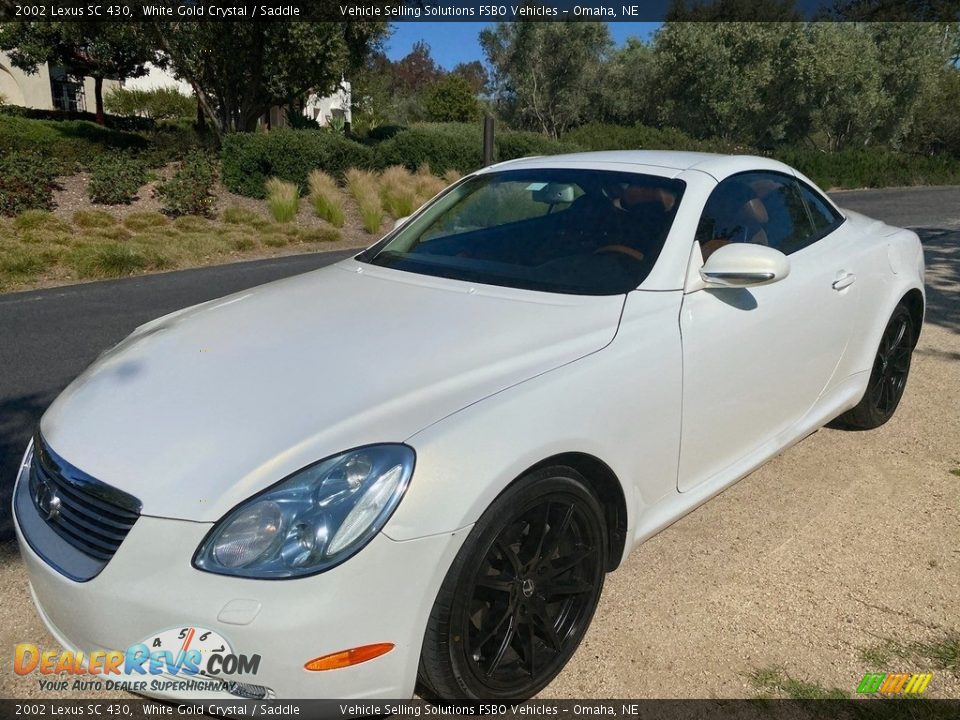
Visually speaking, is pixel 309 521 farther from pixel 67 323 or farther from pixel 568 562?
pixel 67 323

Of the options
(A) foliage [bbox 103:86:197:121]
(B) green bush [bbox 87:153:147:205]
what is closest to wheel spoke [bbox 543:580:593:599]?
(B) green bush [bbox 87:153:147:205]

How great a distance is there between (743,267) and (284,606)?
78.1 inches

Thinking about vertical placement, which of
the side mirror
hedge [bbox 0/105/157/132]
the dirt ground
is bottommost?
the dirt ground

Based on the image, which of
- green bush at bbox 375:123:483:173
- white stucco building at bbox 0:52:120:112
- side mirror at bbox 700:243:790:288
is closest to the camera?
side mirror at bbox 700:243:790:288

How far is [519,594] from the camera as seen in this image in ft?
7.80

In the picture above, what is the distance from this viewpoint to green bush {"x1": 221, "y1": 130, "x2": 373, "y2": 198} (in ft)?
54.5

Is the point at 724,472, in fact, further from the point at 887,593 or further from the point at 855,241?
the point at 855,241

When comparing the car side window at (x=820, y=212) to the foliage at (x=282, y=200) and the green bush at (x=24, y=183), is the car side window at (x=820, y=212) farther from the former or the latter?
the green bush at (x=24, y=183)

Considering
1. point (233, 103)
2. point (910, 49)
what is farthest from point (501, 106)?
point (233, 103)

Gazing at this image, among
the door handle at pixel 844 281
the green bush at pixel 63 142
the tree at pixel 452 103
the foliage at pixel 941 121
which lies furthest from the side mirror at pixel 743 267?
the foliage at pixel 941 121

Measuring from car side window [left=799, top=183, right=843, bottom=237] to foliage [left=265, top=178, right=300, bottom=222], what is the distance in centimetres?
1198

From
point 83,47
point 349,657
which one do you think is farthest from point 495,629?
point 83,47

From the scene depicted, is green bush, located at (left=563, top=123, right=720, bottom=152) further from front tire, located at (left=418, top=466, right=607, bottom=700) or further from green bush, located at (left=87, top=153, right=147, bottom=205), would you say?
front tire, located at (left=418, top=466, right=607, bottom=700)

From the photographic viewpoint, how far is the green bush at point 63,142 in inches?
648
